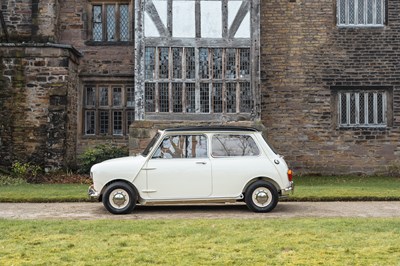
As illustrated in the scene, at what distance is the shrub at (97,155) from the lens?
15938 millimetres

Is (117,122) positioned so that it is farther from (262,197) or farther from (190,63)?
(262,197)

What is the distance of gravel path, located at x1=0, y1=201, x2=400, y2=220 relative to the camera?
851 centimetres

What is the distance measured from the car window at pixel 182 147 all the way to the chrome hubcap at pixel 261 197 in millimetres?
1036

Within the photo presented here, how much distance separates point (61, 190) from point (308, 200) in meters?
5.28

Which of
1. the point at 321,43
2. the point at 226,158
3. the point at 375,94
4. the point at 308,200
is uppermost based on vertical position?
the point at 321,43

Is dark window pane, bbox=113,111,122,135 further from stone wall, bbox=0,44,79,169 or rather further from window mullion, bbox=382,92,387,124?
window mullion, bbox=382,92,387,124

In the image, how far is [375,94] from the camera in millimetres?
16953

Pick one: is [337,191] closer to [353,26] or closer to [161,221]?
[161,221]

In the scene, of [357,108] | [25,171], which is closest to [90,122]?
[25,171]

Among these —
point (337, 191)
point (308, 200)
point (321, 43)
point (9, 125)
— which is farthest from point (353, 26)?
point (9, 125)

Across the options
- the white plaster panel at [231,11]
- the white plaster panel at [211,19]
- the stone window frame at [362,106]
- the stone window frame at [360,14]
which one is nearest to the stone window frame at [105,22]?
the white plaster panel at [211,19]

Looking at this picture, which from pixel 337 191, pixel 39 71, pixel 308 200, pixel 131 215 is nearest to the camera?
pixel 131 215

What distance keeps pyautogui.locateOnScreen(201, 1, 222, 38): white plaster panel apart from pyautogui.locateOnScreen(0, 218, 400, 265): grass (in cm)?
821

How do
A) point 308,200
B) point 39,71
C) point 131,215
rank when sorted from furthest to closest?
point 39,71 → point 308,200 → point 131,215
